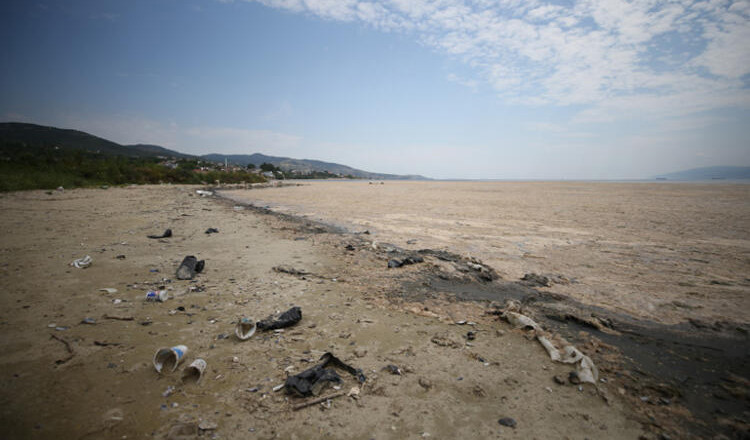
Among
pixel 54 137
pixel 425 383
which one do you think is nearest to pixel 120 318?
pixel 425 383

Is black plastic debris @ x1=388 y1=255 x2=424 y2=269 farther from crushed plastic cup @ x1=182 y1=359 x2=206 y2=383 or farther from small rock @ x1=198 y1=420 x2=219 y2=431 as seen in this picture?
small rock @ x1=198 y1=420 x2=219 y2=431

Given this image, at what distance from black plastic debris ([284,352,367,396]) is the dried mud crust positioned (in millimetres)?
1668

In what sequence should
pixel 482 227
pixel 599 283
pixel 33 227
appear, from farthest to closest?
pixel 482 227 < pixel 33 227 < pixel 599 283

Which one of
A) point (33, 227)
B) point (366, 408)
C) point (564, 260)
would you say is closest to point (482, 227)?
point (564, 260)

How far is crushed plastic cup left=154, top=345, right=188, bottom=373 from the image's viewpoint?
2.66 meters

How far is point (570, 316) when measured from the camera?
418 centimetres

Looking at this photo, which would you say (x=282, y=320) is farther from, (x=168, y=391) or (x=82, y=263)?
(x=82, y=263)

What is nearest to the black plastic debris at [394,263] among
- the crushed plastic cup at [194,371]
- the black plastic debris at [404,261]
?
the black plastic debris at [404,261]

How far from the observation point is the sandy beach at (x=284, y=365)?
84.6 inches

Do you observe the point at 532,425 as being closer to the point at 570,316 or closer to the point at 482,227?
the point at 570,316

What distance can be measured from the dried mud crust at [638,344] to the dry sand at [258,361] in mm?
68

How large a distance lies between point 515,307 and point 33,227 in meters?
13.3

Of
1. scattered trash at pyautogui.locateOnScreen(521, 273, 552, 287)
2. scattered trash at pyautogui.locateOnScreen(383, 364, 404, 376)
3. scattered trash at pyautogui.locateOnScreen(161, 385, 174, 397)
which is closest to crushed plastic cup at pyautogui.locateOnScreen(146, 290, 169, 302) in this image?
scattered trash at pyautogui.locateOnScreen(161, 385, 174, 397)

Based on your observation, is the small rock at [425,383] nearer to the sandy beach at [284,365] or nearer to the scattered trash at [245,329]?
the sandy beach at [284,365]
